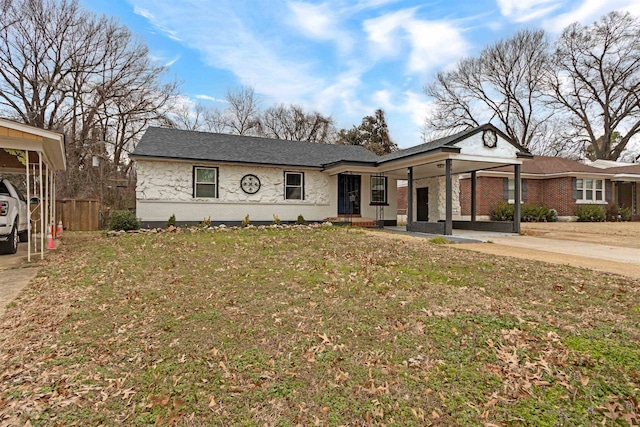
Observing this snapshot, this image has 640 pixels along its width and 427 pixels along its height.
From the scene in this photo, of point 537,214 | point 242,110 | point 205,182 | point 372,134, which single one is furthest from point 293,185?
point 242,110

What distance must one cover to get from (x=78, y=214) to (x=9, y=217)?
307 inches

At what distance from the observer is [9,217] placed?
24.9 ft

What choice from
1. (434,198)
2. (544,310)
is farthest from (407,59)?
(544,310)

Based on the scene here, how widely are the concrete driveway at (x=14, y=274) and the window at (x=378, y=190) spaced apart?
497 inches

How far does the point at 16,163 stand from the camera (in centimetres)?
1027

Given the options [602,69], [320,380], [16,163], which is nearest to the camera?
[320,380]

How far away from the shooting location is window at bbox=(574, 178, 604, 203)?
2047cm

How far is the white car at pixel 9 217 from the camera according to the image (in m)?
7.46

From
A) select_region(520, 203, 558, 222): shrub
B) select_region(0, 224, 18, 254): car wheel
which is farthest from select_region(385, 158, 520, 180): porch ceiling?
select_region(0, 224, 18, 254): car wheel

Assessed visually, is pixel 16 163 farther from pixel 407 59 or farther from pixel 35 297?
pixel 407 59

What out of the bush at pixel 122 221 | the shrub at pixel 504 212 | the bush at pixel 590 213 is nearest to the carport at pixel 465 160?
the shrub at pixel 504 212

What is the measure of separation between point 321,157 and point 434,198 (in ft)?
19.4

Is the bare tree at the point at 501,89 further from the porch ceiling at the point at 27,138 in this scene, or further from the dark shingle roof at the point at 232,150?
the porch ceiling at the point at 27,138

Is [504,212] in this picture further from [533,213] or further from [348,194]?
[348,194]
